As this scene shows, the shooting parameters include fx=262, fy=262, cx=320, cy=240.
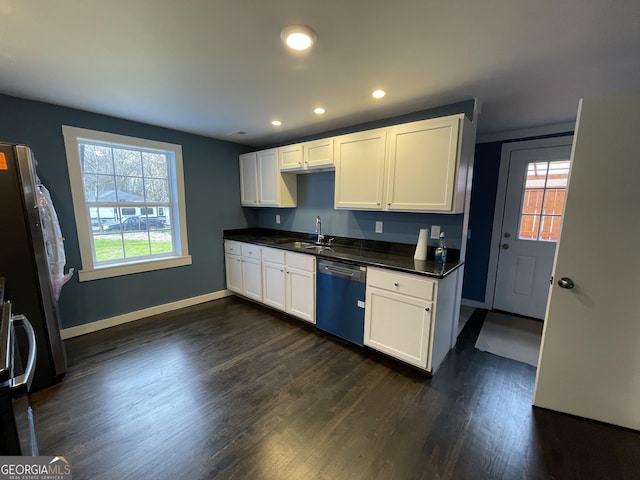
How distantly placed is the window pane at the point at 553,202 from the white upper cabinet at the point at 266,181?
10.2 ft

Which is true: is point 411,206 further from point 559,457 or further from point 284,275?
point 559,457

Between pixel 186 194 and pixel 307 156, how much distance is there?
5.68ft

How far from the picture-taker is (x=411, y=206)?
2389mm

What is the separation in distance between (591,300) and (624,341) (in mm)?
293

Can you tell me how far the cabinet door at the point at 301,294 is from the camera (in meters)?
A: 2.87

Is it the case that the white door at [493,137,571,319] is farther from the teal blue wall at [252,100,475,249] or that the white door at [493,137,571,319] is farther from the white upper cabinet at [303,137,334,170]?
the white upper cabinet at [303,137,334,170]

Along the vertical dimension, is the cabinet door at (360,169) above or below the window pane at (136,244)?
above

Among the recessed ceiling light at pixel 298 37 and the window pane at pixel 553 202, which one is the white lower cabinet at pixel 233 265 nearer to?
the recessed ceiling light at pixel 298 37

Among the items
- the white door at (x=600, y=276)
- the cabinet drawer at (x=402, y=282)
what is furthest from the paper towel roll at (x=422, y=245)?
the white door at (x=600, y=276)

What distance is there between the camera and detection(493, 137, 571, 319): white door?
3072 millimetres

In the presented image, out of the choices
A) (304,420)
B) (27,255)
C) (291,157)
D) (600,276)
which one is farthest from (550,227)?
(27,255)

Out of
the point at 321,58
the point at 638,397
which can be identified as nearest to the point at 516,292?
the point at 638,397

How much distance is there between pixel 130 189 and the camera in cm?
312

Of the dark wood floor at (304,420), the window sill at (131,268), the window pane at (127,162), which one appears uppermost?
the window pane at (127,162)
